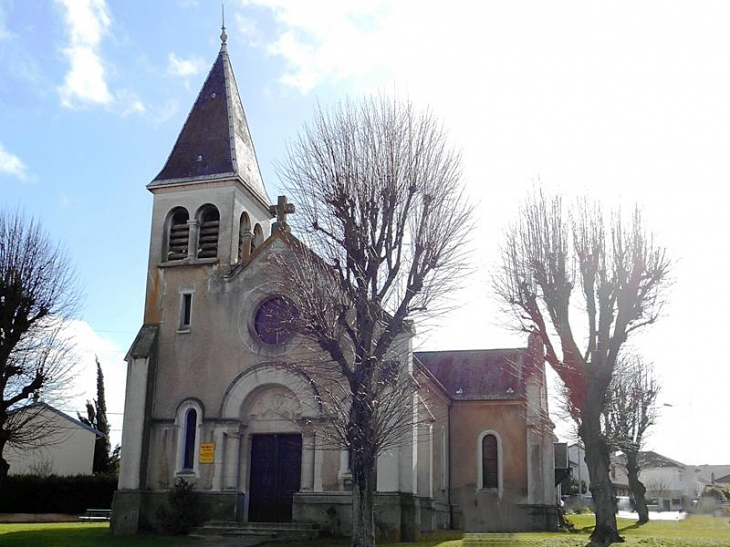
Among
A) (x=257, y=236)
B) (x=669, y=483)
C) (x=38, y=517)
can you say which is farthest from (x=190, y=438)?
(x=669, y=483)

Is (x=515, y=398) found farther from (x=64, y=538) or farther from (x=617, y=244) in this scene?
(x=64, y=538)

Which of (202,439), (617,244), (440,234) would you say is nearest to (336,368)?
(440,234)

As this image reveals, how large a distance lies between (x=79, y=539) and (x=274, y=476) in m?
6.13

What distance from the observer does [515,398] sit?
112ft

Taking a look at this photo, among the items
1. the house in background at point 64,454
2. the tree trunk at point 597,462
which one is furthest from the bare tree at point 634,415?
the house in background at point 64,454

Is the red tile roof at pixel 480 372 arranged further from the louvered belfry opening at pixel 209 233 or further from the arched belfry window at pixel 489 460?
the louvered belfry opening at pixel 209 233

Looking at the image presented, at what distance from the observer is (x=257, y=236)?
2995 centimetres

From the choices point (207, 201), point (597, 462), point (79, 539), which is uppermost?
point (207, 201)

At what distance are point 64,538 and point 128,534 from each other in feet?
7.51

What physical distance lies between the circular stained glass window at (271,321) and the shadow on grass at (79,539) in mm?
6758

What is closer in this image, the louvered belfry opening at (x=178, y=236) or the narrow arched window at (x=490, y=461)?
the louvered belfry opening at (x=178, y=236)

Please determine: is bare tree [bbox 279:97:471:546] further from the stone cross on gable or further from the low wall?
the low wall

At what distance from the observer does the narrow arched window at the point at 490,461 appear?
3378cm

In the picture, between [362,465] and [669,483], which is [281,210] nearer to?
[362,465]
